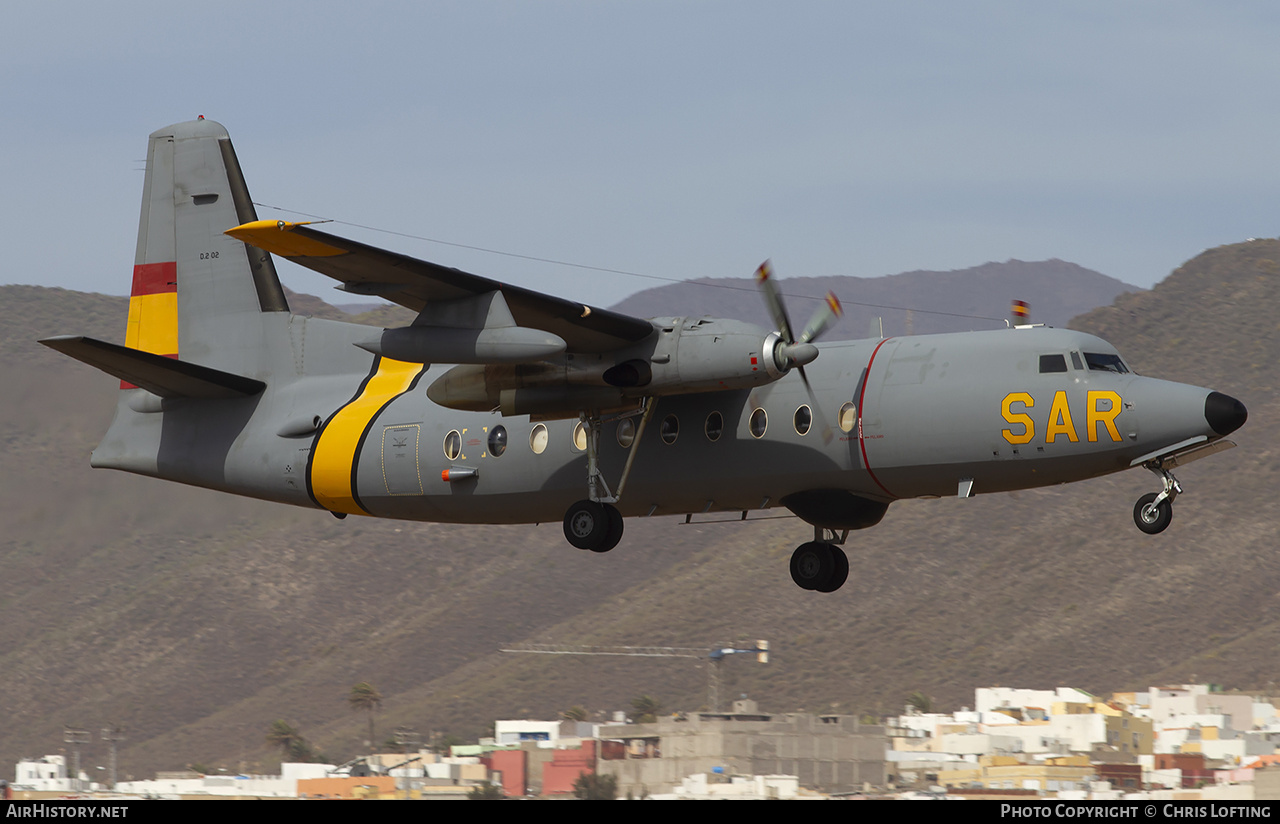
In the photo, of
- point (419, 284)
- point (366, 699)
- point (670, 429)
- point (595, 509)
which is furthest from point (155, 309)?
point (366, 699)

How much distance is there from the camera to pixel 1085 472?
21281mm

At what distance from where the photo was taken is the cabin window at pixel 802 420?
74.3 ft

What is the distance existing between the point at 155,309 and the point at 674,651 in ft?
199

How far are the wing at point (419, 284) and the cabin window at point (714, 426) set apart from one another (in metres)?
A: 1.61

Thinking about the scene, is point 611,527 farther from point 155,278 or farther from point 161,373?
point 155,278

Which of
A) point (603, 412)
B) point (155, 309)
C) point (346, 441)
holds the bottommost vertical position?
point (603, 412)

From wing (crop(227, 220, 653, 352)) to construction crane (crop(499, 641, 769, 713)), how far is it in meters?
60.7

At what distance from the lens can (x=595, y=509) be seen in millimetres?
23594

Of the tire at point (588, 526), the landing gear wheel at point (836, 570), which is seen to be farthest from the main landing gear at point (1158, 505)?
the tire at point (588, 526)

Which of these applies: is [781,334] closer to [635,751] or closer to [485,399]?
[485,399]

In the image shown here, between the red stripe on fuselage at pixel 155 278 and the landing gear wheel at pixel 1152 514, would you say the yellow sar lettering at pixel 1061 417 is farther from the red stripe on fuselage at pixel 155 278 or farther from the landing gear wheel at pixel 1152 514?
the red stripe on fuselage at pixel 155 278

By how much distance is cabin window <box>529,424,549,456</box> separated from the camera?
24.7 meters

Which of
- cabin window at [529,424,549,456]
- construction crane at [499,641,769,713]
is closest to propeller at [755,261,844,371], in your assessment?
cabin window at [529,424,549,456]

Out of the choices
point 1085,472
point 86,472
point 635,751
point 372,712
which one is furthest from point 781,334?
point 372,712
